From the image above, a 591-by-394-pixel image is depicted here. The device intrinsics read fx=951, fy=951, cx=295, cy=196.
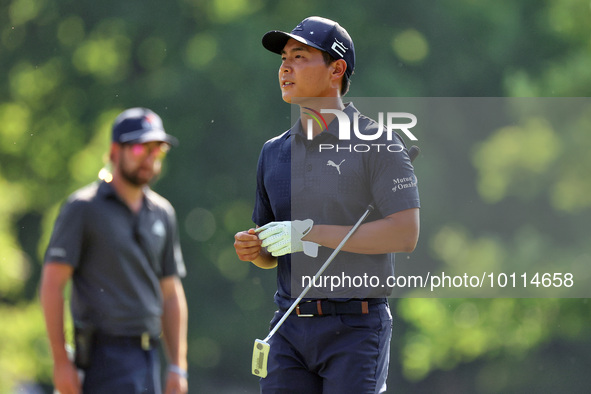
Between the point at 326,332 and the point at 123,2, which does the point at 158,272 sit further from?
the point at 123,2

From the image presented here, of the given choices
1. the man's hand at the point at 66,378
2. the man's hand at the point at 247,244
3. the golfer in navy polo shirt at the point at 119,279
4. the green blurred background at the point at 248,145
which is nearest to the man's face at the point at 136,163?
the golfer in navy polo shirt at the point at 119,279

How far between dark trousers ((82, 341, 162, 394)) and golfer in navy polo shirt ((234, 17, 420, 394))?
0.46m

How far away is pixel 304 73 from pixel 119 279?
1.03 m

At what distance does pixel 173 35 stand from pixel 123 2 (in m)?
0.72

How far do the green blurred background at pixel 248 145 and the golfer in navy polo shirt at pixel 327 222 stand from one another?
6.73 meters

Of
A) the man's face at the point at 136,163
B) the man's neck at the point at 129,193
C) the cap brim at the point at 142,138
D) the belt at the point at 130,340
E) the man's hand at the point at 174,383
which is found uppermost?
the cap brim at the point at 142,138

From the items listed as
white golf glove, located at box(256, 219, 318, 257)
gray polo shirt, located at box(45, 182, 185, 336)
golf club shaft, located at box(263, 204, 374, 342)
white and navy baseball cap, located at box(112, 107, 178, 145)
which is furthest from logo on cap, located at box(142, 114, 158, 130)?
golf club shaft, located at box(263, 204, 374, 342)

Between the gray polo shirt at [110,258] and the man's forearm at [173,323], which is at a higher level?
the gray polo shirt at [110,258]

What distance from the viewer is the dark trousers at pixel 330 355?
3.28 metres

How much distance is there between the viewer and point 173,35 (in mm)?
11578

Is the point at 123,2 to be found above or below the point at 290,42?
above

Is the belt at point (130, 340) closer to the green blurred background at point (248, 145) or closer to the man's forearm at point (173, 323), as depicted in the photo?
the man's forearm at point (173, 323)

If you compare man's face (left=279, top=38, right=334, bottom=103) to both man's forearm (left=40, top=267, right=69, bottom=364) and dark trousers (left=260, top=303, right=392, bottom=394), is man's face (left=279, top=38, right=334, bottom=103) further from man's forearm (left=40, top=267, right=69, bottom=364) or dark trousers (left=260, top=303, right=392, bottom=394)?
man's forearm (left=40, top=267, right=69, bottom=364)

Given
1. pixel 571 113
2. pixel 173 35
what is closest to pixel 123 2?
pixel 173 35
